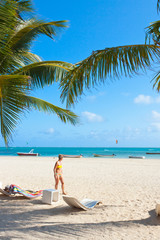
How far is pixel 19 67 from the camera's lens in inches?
232

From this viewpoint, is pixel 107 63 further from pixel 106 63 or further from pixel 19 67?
pixel 19 67

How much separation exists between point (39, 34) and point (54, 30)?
0.38 meters

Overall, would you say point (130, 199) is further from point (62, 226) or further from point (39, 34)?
point (39, 34)

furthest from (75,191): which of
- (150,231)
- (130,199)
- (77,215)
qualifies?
(150,231)

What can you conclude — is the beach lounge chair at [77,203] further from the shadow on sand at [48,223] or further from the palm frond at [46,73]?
the palm frond at [46,73]

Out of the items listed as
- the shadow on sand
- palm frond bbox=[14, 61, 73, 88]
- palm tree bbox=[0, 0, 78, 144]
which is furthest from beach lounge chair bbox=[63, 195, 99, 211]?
palm frond bbox=[14, 61, 73, 88]

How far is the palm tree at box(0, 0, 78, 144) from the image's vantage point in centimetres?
395

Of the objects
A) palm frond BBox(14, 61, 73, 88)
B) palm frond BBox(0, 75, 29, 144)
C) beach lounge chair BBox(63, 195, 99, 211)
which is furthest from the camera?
palm frond BBox(14, 61, 73, 88)

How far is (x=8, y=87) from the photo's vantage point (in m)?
4.00

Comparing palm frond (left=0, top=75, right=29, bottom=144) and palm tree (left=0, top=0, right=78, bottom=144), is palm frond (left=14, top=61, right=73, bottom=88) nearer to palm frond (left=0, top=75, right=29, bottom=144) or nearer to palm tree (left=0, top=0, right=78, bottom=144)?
palm tree (left=0, top=0, right=78, bottom=144)

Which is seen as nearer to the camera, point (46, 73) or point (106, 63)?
point (106, 63)

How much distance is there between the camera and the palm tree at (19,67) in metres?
3.95

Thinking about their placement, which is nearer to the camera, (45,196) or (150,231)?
(150,231)

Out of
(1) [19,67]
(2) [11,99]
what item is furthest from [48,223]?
(1) [19,67]
